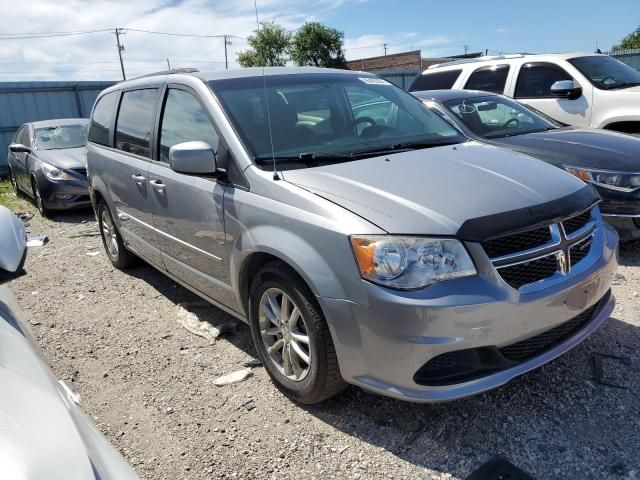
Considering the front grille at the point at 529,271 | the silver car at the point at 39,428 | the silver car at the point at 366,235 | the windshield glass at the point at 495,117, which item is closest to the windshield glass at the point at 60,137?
the silver car at the point at 366,235

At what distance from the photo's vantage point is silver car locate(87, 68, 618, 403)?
7.79 feet

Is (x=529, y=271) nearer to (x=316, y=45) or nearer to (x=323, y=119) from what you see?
(x=323, y=119)

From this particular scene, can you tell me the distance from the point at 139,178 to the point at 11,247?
2.38 metres

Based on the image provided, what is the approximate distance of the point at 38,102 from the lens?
51.5ft

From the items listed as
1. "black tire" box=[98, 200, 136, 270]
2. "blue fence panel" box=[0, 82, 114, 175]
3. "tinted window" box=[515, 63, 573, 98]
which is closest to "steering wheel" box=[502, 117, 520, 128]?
"tinted window" box=[515, 63, 573, 98]

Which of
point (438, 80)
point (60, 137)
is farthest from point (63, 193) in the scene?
point (438, 80)

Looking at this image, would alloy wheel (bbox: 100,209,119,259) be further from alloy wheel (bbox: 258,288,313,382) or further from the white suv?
the white suv

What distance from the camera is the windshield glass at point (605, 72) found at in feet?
23.5

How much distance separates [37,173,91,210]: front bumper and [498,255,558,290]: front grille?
25.3 feet

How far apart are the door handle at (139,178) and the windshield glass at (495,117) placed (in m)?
3.40

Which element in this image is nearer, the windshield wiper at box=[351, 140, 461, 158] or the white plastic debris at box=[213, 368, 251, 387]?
the windshield wiper at box=[351, 140, 461, 158]

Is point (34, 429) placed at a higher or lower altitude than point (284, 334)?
higher

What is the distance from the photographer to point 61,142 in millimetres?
9875

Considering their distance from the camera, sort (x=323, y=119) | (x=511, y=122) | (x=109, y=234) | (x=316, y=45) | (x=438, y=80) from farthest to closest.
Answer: (x=316, y=45) → (x=438, y=80) → (x=511, y=122) → (x=109, y=234) → (x=323, y=119)
